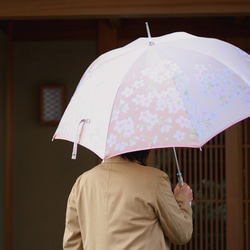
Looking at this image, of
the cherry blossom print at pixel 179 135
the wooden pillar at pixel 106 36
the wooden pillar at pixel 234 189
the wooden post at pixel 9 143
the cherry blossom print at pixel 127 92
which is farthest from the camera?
the wooden post at pixel 9 143

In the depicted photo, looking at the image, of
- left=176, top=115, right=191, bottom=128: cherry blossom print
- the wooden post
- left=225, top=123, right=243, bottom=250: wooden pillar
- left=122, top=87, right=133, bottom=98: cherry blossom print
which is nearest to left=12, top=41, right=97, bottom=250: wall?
the wooden post

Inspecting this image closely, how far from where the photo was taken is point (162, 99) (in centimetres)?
209

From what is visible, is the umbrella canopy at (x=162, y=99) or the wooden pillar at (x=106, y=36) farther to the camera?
the wooden pillar at (x=106, y=36)

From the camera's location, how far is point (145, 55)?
2.25m

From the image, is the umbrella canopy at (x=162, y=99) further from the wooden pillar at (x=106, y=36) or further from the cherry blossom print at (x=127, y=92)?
the wooden pillar at (x=106, y=36)

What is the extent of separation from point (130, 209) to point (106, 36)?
2675mm

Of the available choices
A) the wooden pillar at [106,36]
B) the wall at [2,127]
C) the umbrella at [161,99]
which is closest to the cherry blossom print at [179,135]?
the umbrella at [161,99]

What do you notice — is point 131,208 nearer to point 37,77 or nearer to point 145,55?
point 145,55

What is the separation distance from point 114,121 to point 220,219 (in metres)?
2.70

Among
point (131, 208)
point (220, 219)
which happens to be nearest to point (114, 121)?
point (131, 208)

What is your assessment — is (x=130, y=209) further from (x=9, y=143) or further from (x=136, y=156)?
(x=9, y=143)

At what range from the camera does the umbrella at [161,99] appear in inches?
80.1

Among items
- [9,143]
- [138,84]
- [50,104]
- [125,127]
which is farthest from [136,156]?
[9,143]

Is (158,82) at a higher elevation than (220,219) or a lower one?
higher
